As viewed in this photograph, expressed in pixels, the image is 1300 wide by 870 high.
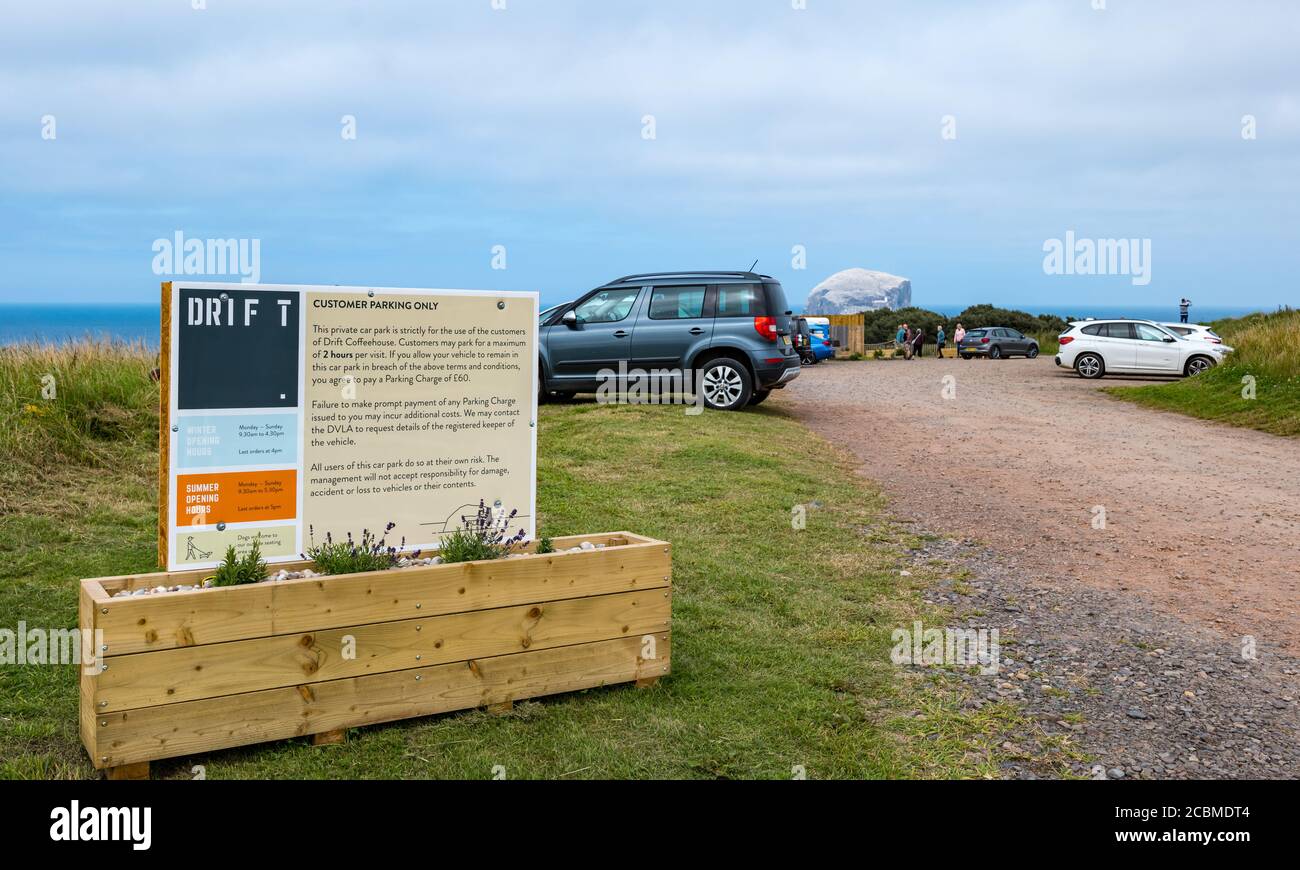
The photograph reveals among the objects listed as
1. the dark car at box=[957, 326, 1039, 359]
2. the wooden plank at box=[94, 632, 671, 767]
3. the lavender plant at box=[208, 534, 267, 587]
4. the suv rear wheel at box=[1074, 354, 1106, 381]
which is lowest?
the wooden plank at box=[94, 632, 671, 767]

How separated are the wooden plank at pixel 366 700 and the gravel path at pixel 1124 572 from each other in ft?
5.86

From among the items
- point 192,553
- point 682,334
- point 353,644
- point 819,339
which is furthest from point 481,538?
point 819,339

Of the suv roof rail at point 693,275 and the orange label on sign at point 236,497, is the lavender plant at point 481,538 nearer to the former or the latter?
the orange label on sign at point 236,497

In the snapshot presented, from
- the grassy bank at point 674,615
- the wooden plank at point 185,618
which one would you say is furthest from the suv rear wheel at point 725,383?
the wooden plank at point 185,618

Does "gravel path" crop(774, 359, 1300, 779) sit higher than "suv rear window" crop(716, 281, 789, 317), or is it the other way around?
"suv rear window" crop(716, 281, 789, 317)

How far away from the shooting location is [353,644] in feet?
14.4

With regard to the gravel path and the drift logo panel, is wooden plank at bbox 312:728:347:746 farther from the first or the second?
the gravel path

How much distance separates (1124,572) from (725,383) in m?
9.57

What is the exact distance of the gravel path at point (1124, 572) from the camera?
4727mm

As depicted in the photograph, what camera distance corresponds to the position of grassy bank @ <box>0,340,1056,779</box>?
426cm

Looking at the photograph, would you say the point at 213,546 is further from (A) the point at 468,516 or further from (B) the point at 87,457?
(B) the point at 87,457

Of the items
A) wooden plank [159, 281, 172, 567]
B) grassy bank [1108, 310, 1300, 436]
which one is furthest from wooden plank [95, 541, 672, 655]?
Result: grassy bank [1108, 310, 1300, 436]
